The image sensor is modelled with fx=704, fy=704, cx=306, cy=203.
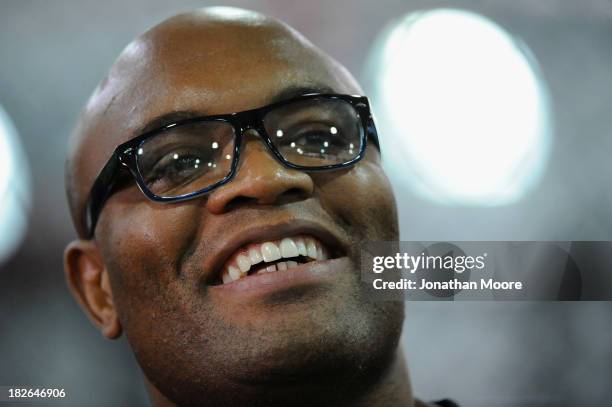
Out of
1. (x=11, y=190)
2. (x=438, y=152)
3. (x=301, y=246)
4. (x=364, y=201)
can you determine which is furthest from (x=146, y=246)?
(x=438, y=152)

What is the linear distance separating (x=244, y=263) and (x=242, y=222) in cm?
7

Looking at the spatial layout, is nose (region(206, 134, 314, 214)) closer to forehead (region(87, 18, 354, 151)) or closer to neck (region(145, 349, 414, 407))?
forehead (region(87, 18, 354, 151))

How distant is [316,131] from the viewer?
120 centimetres

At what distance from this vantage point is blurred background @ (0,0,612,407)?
149 centimetres

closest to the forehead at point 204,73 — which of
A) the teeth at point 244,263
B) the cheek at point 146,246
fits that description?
the cheek at point 146,246

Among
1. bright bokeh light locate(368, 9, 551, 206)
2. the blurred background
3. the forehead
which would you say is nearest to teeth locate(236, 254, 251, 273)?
the forehead

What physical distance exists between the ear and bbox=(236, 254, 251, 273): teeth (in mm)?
333

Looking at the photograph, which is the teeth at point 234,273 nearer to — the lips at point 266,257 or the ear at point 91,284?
the lips at point 266,257

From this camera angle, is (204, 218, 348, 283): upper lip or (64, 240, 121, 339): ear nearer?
(204, 218, 348, 283): upper lip

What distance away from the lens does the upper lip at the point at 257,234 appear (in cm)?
110

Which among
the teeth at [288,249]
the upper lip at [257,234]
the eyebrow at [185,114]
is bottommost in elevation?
the teeth at [288,249]

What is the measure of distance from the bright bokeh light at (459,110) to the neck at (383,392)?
0.46m

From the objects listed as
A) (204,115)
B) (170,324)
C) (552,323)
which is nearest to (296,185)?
(204,115)

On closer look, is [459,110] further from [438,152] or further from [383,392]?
[383,392]
